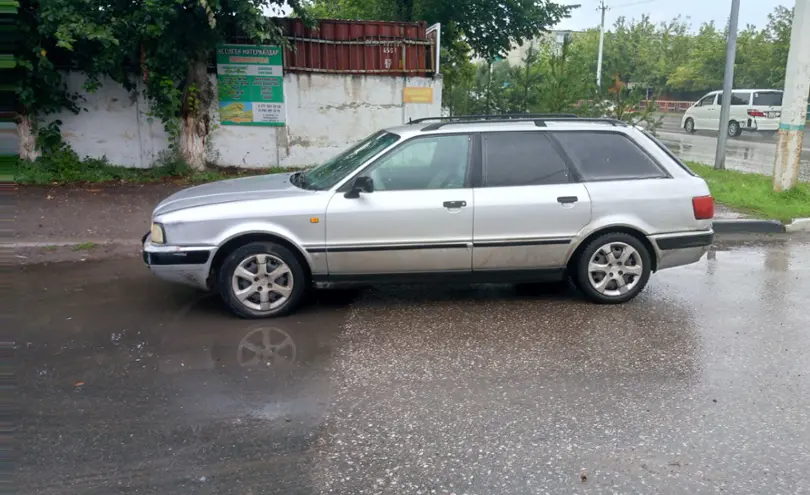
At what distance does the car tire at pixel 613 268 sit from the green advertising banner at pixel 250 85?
24.6ft

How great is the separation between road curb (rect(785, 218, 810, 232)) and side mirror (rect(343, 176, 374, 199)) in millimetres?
6880

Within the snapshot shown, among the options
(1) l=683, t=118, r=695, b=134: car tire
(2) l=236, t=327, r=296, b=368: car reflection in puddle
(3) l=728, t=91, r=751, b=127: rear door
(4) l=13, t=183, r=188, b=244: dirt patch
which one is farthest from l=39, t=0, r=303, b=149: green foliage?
(1) l=683, t=118, r=695, b=134: car tire

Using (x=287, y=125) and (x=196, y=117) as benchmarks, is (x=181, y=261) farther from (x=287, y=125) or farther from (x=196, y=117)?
(x=287, y=125)

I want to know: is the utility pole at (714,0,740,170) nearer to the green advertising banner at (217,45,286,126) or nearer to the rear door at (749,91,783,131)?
the green advertising banner at (217,45,286,126)

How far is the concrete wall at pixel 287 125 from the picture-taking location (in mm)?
11250

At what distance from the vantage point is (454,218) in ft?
18.6

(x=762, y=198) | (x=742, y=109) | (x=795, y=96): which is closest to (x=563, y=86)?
(x=795, y=96)

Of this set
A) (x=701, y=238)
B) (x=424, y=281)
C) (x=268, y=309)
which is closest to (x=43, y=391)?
(x=268, y=309)

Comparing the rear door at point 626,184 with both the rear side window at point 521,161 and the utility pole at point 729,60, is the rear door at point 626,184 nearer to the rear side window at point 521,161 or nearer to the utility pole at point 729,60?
the rear side window at point 521,161

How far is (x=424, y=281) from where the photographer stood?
5.80 metres

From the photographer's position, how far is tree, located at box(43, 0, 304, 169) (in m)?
9.55

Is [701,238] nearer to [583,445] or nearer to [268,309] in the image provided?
[583,445]

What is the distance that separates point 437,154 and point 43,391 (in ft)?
A: 11.7

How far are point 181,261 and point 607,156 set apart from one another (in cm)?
386
